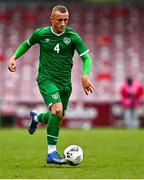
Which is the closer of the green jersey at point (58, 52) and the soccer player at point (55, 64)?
the soccer player at point (55, 64)

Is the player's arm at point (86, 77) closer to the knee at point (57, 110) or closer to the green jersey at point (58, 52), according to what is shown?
the green jersey at point (58, 52)

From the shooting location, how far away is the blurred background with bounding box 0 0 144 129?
1113 inches

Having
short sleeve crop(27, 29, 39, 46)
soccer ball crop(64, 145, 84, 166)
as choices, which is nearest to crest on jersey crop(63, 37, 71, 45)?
short sleeve crop(27, 29, 39, 46)

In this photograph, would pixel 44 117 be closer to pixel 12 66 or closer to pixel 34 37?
pixel 12 66

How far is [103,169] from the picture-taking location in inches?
359

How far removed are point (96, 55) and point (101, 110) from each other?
6.95m

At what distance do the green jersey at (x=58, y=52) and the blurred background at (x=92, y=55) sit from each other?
18055mm

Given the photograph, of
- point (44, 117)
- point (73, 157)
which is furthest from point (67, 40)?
point (73, 157)

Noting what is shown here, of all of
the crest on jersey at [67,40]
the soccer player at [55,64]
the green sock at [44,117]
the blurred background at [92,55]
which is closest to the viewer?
the soccer player at [55,64]

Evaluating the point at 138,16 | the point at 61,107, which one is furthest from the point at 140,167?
the point at 138,16

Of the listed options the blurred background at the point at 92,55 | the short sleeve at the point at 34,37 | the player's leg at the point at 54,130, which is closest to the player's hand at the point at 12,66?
the short sleeve at the point at 34,37

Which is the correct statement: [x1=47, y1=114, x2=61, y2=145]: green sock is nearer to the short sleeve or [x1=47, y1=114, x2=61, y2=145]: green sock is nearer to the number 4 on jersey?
the number 4 on jersey

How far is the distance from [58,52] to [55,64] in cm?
18

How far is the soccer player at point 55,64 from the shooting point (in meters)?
9.72
